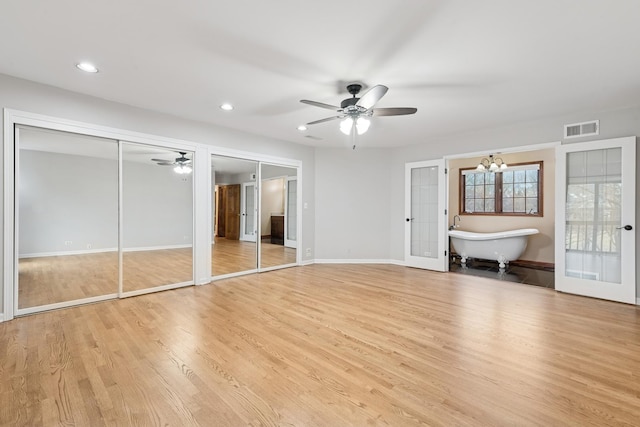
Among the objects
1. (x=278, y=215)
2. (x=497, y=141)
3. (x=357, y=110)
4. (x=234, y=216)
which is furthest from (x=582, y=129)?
(x=234, y=216)

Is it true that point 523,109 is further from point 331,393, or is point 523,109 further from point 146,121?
point 146,121

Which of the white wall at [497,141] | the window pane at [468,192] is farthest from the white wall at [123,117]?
the window pane at [468,192]

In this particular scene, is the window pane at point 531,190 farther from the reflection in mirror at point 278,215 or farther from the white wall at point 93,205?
the white wall at point 93,205

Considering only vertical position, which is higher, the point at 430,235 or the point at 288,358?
the point at 430,235

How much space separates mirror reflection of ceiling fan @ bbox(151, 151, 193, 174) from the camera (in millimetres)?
4699

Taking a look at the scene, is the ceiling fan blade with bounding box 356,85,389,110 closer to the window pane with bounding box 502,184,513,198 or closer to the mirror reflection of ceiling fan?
the mirror reflection of ceiling fan

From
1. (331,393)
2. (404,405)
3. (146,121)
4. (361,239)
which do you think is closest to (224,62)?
(146,121)

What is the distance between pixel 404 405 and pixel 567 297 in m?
3.74

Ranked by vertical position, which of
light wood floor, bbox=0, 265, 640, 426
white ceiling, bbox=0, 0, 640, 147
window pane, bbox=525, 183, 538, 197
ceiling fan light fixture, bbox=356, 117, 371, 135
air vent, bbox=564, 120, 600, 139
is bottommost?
light wood floor, bbox=0, 265, 640, 426

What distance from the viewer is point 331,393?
1.92m

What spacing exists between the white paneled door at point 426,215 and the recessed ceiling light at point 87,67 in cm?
531

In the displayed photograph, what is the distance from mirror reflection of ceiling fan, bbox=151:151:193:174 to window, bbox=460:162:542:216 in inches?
251

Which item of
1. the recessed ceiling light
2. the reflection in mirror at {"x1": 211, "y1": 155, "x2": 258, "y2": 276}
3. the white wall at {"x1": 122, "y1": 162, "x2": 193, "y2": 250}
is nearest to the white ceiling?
the recessed ceiling light

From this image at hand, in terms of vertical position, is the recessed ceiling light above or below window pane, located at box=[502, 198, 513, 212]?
above
